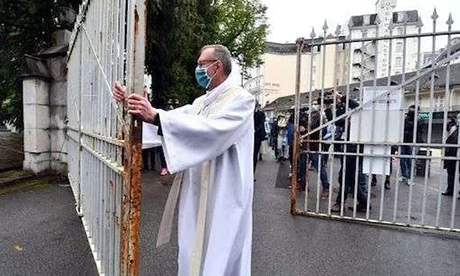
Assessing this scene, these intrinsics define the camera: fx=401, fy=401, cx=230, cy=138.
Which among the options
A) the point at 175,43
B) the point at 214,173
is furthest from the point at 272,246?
the point at 175,43

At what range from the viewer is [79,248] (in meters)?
4.20

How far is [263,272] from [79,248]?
1942mm

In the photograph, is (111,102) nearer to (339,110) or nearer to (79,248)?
(79,248)

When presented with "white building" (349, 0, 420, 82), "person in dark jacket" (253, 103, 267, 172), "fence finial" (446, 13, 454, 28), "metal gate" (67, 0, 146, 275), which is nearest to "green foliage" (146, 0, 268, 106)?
"person in dark jacket" (253, 103, 267, 172)

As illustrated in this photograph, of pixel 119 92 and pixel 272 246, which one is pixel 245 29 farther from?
pixel 119 92

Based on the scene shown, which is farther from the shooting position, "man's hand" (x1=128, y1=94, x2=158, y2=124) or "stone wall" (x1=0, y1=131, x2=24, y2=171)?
"stone wall" (x1=0, y1=131, x2=24, y2=171)

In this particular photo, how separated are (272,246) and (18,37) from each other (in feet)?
26.9

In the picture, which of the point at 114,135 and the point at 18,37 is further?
the point at 18,37

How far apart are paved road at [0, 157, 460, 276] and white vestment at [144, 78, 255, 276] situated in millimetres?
1298

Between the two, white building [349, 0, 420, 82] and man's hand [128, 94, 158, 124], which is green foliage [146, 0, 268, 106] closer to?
white building [349, 0, 420, 82]

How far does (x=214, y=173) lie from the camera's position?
8.20 feet

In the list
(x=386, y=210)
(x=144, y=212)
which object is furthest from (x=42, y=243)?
(x=386, y=210)

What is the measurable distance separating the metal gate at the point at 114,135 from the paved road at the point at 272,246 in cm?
69

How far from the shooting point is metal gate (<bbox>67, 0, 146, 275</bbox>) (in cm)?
206
